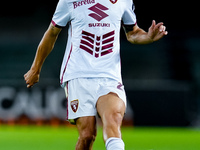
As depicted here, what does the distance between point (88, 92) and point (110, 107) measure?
385mm

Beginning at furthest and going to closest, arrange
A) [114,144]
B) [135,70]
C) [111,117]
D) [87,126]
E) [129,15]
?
[135,70] → [129,15] → [87,126] → [111,117] → [114,144]

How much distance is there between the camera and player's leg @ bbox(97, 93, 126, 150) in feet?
15.7

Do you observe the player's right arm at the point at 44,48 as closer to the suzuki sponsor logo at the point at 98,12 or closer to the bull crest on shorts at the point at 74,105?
the suzuki sponsor logo at the point at 98,12

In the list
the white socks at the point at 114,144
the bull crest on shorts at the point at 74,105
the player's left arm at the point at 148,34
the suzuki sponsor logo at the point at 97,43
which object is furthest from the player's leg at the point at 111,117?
the player's left arm at the point at 148,34

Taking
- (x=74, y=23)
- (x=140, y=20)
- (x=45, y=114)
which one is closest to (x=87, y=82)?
(x=74, y=23)

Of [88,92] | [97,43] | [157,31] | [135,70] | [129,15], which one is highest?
[129,15]

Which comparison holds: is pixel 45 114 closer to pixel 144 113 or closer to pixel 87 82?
pixel 144 113

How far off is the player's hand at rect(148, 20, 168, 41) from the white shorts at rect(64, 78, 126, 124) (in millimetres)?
590

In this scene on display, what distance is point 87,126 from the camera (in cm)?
533

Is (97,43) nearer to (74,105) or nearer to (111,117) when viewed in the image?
(74,105)

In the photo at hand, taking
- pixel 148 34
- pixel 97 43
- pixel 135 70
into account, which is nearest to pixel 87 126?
pixel 97 43

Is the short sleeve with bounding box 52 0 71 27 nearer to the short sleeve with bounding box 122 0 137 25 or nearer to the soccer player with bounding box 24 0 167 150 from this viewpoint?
the soccer player with bounding box 24 0 167 150

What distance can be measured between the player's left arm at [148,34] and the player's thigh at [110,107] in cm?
74

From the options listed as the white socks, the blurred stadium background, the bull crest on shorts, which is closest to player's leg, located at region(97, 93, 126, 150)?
the white socks
